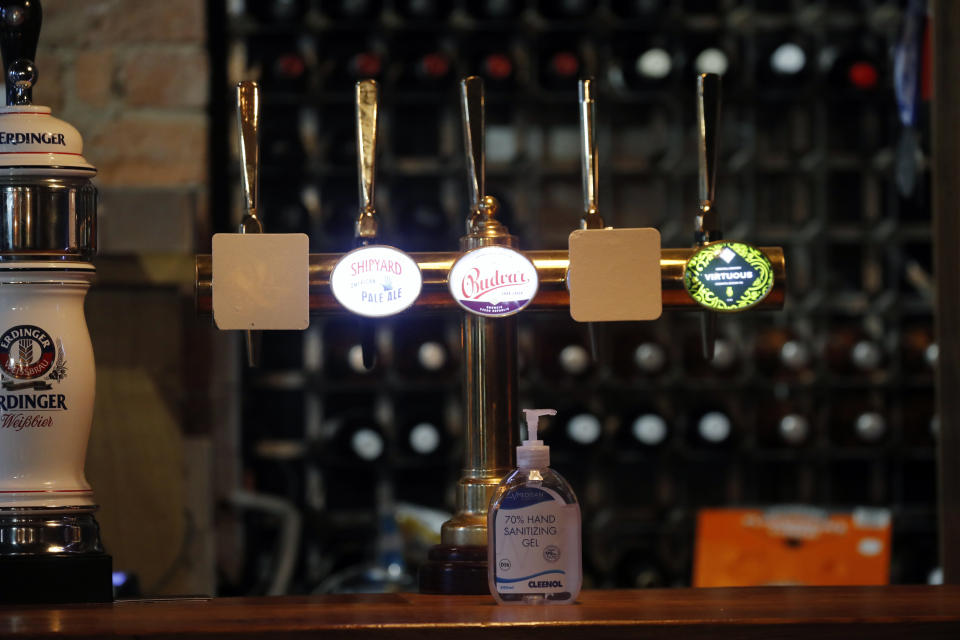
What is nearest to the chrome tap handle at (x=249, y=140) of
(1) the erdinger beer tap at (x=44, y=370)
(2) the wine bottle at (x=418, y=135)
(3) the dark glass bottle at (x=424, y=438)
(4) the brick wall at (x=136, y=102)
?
(1) the erdinger beer tap at (x=44, y=370)

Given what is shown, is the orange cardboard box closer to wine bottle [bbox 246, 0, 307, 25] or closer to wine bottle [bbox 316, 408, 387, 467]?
wine bottle [bbox 316, 408, 387, 467]

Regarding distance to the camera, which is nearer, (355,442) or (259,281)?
(259,281)

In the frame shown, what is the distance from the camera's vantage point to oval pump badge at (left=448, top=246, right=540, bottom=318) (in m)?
0.83

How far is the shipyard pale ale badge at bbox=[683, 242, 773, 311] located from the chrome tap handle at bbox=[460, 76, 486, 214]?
166 millimetres

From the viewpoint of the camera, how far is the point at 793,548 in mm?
2553

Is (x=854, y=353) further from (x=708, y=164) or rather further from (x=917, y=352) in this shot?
(x=708, y=164)

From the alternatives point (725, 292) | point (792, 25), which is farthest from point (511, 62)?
point (725, 292)

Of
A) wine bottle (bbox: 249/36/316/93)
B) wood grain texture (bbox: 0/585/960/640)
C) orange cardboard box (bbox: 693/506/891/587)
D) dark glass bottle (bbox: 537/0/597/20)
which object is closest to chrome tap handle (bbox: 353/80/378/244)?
wood grain texture (bbox: 0/585/960/640)

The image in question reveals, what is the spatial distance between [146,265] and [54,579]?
4.01 feet

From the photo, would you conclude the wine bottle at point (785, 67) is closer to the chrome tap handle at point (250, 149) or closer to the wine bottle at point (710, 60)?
the wine bottle at point (710, 60)

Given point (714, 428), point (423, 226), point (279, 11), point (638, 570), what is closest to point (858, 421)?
point (714, 428)

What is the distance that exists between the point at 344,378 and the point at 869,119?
1.83 meters

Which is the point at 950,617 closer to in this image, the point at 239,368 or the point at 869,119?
the point at 239,368

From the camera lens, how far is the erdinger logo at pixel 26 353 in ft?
2.66
